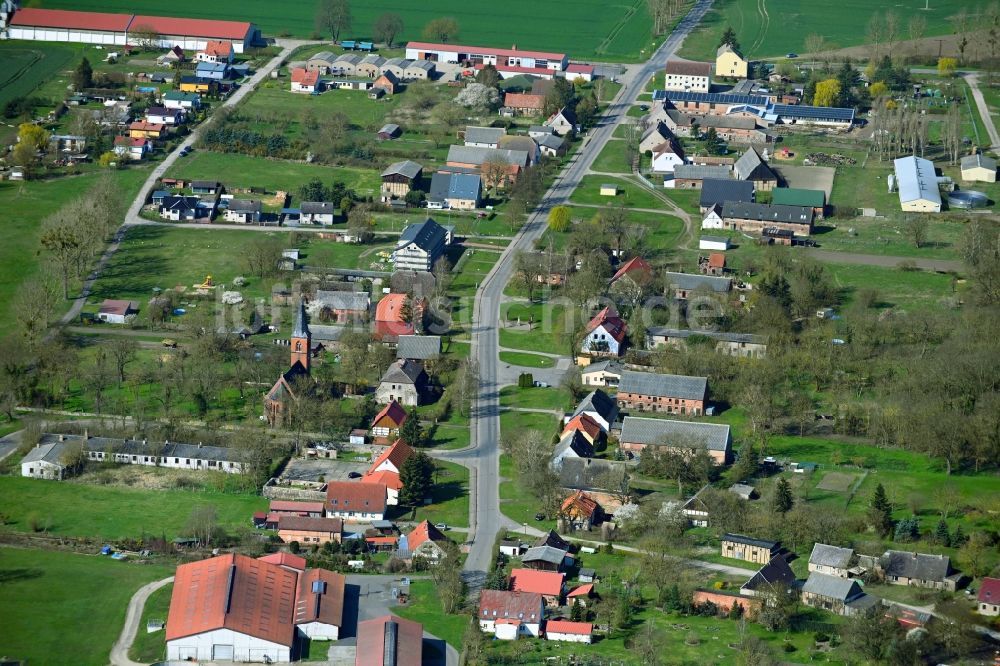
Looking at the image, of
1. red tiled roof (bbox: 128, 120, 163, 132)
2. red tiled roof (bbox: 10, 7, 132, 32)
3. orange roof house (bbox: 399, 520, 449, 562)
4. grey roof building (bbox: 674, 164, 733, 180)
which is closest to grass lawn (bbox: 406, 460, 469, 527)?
orange roof house (bbox: 399, 520, 449, 562)

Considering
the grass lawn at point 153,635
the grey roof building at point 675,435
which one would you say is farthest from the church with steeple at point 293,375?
the grass lawn at point 153,635

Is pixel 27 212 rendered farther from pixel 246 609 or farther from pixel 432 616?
pixel 432 616

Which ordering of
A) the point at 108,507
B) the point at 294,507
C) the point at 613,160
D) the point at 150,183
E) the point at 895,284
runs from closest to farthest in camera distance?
the point at 294,507 < the point at 108,507 < the point at 895,284 < the point at 150,183 < the point at 613,160

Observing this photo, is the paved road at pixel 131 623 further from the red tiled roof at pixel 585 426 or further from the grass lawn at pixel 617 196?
the grass lawn at pixel 617 196

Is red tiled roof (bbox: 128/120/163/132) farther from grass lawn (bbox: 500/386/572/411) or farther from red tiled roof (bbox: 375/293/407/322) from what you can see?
grass lawn (bbox: 500/386/572/411)

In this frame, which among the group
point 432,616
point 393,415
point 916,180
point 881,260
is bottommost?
point 432,616

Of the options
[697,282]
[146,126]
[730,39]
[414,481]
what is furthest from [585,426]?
[730,39]

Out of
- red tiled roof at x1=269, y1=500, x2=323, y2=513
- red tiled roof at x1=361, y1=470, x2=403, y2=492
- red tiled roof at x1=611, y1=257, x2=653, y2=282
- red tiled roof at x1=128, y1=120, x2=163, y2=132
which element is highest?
red tiled roof at x1=128, y1=120, x2=163, y2=132
